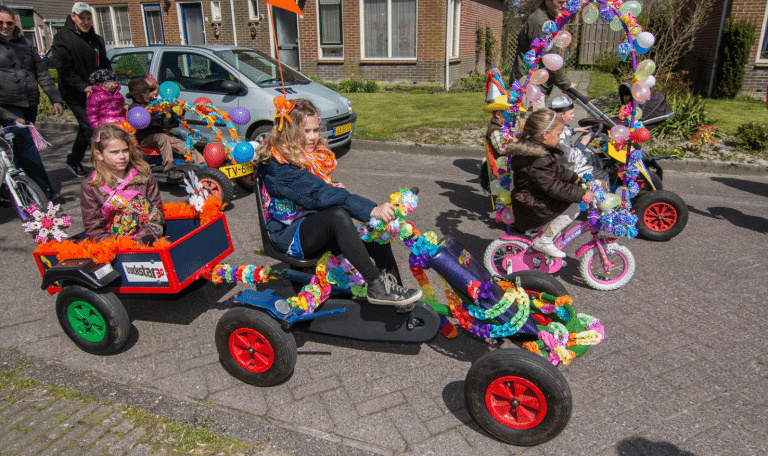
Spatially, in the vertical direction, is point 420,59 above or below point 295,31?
below

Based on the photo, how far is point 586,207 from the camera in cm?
394

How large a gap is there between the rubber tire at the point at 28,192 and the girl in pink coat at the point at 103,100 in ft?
3.63

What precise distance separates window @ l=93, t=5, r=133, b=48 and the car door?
1418cm

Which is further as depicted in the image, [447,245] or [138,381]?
[138,381]

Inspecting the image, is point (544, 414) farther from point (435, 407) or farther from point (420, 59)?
point (420, 59)

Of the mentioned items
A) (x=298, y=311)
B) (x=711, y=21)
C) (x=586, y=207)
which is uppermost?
(x=711, y=21)

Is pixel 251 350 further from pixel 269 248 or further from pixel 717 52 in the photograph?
pixel 717 52

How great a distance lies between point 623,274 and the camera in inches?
157

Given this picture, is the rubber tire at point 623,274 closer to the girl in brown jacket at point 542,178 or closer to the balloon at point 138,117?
the girl in brown jacket at point 542,178

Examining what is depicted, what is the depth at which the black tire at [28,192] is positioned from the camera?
5199 mm

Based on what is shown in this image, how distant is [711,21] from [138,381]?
56.0ft

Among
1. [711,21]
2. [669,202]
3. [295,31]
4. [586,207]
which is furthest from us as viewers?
[295,31]

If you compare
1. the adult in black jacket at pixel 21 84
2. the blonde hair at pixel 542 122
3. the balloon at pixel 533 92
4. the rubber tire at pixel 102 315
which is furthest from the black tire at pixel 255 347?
the adult in black jacket at pixel 21 84

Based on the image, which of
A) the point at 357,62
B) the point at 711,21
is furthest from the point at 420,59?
the point at 711,21
